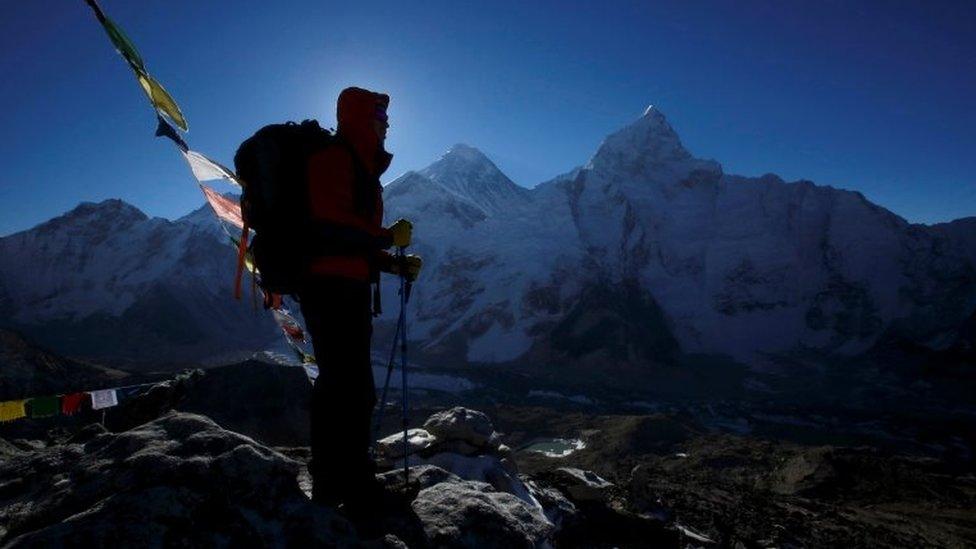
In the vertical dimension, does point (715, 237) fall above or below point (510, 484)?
above

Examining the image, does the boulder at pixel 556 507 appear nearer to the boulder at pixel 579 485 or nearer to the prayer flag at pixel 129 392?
the boulder at pixel 579 485

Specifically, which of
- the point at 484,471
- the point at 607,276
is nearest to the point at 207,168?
the point at 484,471

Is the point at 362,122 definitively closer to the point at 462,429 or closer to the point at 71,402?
the point at 462,429

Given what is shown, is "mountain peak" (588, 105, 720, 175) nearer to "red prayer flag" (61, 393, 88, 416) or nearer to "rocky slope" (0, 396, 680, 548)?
"red prayer flag" (61, 393, 88, 416)

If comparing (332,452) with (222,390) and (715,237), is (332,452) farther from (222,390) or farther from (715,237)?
(715,237)

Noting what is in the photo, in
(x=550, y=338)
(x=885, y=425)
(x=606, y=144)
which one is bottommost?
(x=885, y=425)

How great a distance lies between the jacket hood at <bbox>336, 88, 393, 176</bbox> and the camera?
3498mm

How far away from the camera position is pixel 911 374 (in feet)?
213

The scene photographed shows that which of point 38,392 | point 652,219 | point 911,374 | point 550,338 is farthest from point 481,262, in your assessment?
point 38,392

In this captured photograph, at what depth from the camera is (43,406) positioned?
10.0 metres

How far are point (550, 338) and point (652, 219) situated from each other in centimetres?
3696

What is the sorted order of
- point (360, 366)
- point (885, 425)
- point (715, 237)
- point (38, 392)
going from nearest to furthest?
point (360, 366) → point (38, 392) → point (885, 425) → point (715, 237)

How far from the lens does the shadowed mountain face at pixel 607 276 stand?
3255 inches

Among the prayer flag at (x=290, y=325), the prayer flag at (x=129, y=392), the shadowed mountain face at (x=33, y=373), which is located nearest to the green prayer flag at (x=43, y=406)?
the prayer flag at (x=129, y=392)
